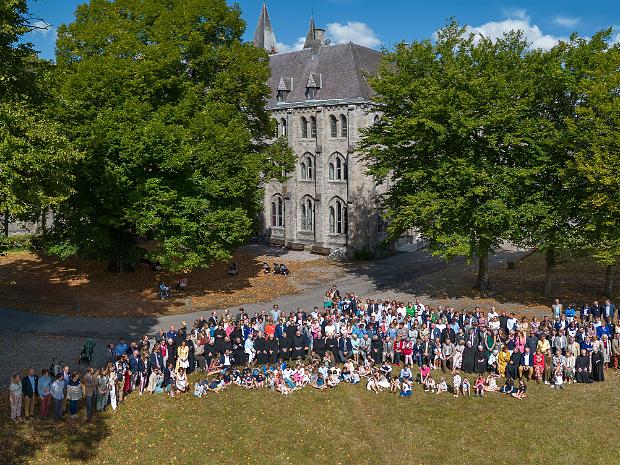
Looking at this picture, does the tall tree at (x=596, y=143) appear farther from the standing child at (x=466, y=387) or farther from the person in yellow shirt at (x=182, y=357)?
the person in yellow shirt at (x=182, y=357)

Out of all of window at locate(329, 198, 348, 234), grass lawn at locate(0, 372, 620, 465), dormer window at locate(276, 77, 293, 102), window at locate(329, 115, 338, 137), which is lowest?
grass lawn at locate(0, 372, 620, 465)

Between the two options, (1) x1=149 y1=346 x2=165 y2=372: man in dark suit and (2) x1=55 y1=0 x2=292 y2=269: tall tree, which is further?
(2) x1=55 y1=0 x2=292 y2=269: tall tree

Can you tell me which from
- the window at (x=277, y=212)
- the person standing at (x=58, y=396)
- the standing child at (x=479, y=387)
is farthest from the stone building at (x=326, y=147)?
the person standing at (x=58, y=396)

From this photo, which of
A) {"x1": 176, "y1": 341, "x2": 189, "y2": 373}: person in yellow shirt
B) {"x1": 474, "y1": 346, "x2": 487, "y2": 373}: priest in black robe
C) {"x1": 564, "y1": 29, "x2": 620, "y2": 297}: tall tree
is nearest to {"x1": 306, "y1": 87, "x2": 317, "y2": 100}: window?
{"x1": 564, "y1": 29, "x2": 620, "y2": 297}: tall tree

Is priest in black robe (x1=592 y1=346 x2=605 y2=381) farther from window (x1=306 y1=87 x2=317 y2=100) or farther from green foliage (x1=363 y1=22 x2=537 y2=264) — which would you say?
window (x1=306 y1=87 x2=317 y2=100)

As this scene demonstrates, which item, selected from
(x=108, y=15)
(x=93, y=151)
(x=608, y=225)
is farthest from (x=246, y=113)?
(x=608, y=225)

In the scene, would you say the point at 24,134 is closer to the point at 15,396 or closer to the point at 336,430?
the point at 15,396
